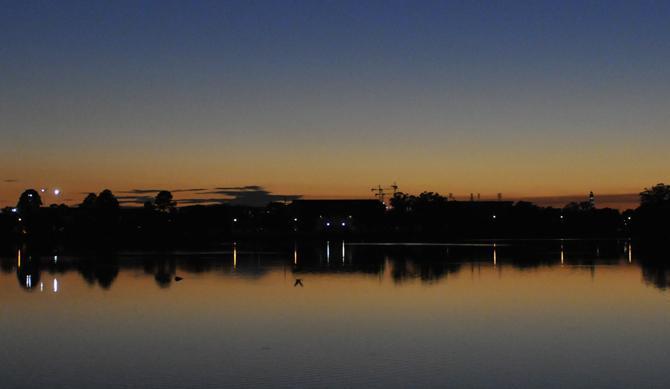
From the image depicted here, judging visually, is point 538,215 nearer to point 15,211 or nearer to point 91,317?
point 15,211

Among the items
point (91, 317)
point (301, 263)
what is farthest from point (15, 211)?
point (91, 317)

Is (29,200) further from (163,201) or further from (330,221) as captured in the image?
(330,221)

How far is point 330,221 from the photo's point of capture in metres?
161

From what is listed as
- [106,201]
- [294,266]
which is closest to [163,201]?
[106,201]

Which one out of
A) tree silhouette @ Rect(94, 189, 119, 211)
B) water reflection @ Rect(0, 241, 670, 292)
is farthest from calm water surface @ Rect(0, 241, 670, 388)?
tree silhouette @ Rect(94, 189, 119, 211)

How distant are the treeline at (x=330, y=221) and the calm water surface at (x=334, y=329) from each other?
67720mm

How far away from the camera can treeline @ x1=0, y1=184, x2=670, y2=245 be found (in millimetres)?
114125

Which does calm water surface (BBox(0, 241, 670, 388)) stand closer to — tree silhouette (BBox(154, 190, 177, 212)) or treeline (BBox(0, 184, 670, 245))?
treeline (BBox(0, 184, 670, 245))

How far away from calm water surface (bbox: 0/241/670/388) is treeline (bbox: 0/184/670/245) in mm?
67720

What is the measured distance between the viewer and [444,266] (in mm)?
46375

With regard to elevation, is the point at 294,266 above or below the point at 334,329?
above

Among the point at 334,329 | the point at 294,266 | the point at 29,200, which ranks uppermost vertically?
the point at 29,200

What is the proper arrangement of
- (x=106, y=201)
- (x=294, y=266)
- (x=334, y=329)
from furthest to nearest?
1. (x=106, y=201)
2. (x=294, y=266)
3. (x=334, y=329)

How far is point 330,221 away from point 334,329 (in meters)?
138
